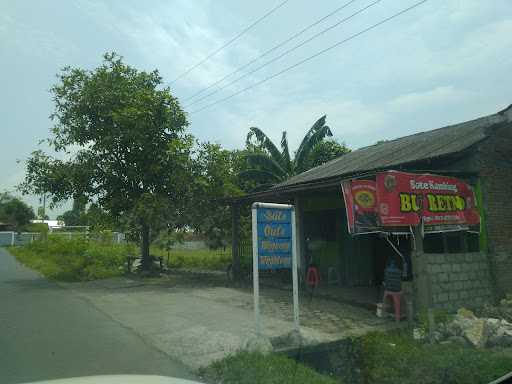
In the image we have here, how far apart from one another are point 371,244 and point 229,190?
6.11 m

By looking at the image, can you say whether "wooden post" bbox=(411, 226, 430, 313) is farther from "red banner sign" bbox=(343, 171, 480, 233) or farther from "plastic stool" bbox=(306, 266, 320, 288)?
"plastic stool" bbox=(306, 266, 320, 288)

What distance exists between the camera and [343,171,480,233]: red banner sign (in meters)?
8.42

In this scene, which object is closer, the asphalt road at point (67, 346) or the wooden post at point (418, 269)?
the asphalt road at point (67, 346)

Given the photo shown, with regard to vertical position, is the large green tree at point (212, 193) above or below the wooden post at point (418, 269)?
above

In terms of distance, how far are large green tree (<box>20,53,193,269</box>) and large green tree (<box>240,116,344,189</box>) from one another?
213 inches

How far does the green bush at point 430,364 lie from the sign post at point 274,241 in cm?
131

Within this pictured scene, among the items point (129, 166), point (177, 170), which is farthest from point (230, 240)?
point (129, 166)

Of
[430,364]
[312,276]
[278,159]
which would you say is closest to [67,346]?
[430,364]

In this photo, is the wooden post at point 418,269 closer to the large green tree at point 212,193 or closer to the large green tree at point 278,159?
the large green tree at point 212,193

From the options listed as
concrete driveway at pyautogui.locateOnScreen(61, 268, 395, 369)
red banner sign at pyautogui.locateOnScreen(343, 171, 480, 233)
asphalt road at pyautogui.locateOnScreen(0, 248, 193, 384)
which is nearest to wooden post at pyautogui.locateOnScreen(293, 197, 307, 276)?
concrete driveway at pyautogui.locateOnScreen(61, 268, 395, 369)

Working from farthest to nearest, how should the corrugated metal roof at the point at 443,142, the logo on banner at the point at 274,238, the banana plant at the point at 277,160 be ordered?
1. the banana plant at the point at 277,160
2. the corrugated metal roof at the point at 443,142
3. the logo on banner at the point at 274,238

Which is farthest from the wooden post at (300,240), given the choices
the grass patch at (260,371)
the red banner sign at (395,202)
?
the grass patch at (260,371)

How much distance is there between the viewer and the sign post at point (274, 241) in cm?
727

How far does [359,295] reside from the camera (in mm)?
12164
